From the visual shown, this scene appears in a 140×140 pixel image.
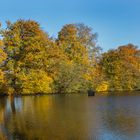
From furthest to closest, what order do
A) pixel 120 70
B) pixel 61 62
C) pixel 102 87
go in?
pixel 120 70, pixel 102 87, pixel 61 62

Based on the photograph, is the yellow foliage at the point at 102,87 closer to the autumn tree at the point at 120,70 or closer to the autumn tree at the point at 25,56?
the autumn tree at the point at 120,70

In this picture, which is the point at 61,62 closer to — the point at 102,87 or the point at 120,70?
the point at 102,87

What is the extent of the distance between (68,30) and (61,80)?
1240 cm

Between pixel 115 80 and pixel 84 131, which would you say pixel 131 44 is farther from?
pixel 84 131

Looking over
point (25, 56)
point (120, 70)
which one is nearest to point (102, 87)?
point (120, 70)

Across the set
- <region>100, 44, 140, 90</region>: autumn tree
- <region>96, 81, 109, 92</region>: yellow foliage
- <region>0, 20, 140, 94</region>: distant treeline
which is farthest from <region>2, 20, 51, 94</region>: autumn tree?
<region>100, 44, 140, 90</region>: autumn tree

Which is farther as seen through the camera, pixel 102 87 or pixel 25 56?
pixel 102 87

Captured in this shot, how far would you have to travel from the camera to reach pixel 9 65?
170 feet

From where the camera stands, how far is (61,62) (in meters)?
60.2

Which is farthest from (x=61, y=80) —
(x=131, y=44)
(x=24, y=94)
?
(x=131, y=44)

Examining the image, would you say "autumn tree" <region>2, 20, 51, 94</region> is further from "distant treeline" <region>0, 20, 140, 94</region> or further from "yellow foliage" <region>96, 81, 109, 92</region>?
"yellow foliage" <region>96, 81, 109, 92</region>

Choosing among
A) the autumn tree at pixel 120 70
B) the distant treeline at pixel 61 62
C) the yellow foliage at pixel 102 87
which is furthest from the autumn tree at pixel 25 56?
the autumn tree at pixel 120 70

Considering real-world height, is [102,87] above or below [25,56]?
below

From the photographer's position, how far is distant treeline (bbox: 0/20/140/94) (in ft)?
174
